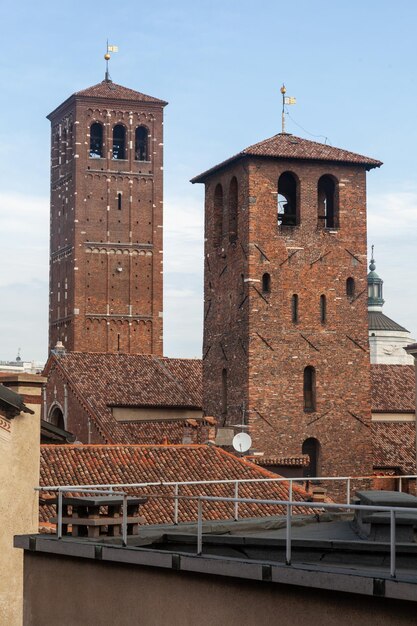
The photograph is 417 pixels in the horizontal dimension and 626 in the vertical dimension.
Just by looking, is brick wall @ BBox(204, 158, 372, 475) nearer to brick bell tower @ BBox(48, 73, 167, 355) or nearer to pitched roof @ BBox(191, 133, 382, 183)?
pitched roof @ BBox(191, 133, 382, 183)

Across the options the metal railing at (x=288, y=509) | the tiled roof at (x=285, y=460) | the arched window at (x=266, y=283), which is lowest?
the metal railing at (x=288, y=509)

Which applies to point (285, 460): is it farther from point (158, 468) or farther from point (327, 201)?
point (158, 468)

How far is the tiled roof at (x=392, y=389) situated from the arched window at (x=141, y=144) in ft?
86.0

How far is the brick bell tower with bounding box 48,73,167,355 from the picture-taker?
Answer: 77000 mm

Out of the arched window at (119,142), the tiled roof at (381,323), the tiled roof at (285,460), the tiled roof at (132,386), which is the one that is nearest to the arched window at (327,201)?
the tiled roof at (285,460)

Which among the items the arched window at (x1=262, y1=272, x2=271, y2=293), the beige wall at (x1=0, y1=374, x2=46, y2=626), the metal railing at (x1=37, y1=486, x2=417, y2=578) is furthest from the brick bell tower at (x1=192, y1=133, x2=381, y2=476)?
the metal railing at (x1=37, y1=486, x2=417, y2=578)

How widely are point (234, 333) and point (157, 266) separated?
1357 inches

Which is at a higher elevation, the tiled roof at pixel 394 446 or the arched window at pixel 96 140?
the arched window at pixel 96 140

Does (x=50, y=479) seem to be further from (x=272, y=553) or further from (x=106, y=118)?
(x=106, y=118)

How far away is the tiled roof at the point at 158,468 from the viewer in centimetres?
2969

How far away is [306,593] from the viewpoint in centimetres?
Result: 1030

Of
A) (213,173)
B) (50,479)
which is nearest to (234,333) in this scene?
(213,173)

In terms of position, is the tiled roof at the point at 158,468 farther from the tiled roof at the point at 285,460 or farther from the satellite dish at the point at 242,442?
the tiled roof at the point at 285,460

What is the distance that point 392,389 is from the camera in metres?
56.0
